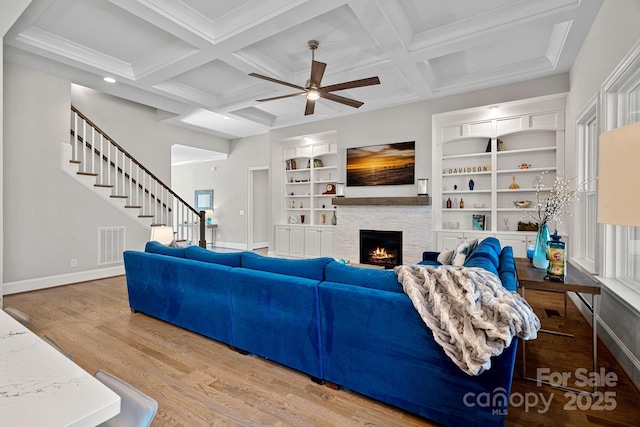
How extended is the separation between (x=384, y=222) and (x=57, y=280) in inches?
206

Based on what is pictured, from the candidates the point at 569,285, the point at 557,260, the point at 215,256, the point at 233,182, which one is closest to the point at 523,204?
the point at 557,260

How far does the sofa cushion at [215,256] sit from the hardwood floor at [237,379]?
717 millimetres

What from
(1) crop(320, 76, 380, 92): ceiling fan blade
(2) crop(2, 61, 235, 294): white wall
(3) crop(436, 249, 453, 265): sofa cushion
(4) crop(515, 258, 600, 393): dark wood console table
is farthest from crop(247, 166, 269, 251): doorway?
(4) crop(515, 258, 600, 393): dark wood console table

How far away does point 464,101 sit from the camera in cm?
505

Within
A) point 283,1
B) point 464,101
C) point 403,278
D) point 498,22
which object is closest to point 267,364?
point 403,278

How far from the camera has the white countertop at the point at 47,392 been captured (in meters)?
0.64

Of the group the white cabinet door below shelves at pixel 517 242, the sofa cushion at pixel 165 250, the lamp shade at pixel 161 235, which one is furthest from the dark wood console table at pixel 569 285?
the lamp shade at pixel 161 235

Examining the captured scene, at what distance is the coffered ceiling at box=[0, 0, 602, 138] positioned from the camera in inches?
122

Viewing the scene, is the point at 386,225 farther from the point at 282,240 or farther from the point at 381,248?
the point at 282,240

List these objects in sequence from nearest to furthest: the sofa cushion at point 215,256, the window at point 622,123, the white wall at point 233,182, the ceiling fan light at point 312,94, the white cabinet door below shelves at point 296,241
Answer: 1. the window at point 622,123
2. the sofa cushion at point 215,256
3. the ceiling fan light at point 312,94
4. the white cabinet door below shelves at point 296,241
5. the white wall at point 233,182

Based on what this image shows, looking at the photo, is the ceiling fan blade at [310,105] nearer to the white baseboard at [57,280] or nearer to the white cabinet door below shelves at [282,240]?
the white cabinet door below shelves at [282,240]

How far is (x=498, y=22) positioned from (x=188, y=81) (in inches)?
169

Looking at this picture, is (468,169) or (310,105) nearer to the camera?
(310,105)

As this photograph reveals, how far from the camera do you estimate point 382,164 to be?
19.0 feet
